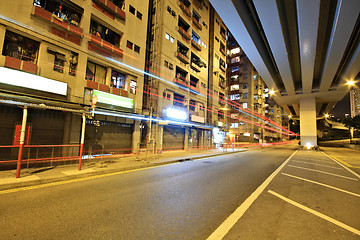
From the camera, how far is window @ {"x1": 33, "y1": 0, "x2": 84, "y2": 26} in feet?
37.8

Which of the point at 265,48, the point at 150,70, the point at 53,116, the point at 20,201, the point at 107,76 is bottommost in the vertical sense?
the point at 20,201

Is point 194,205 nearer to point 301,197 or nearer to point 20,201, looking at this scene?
point 301,197

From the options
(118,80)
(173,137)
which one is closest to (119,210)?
(118,80)

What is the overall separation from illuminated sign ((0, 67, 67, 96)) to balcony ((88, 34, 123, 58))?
14.4ft

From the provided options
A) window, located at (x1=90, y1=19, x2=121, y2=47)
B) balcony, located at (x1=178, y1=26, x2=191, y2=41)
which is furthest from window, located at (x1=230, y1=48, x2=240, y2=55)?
window, located at (x1=90, y1=19, x2=121, y2=47)

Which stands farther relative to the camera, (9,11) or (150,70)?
(150,70)

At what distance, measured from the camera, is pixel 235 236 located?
2.75m

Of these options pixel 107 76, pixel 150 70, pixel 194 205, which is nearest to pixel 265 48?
pixel 150 70

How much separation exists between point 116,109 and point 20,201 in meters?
10.6

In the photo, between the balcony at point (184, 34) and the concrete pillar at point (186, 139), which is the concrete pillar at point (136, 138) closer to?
the concrete pillar at point (186, 139)

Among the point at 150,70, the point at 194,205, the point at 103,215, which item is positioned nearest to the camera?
the point at 103,215

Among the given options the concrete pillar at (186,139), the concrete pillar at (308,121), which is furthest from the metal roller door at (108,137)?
the concrete pillar at (308,121)

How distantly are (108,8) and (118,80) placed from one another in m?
6.34

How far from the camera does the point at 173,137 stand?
2155 centimetres
